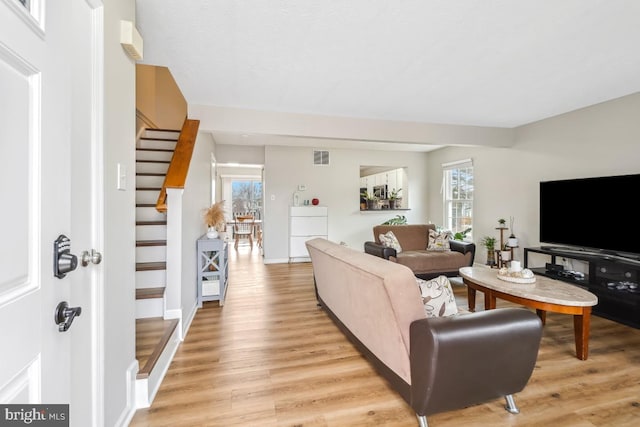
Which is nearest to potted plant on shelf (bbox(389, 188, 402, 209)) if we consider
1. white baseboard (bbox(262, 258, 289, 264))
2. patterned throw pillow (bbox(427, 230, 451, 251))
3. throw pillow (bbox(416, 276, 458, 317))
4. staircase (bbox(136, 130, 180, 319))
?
patterned throw pillow (bbox(427, 230, 451, 251))

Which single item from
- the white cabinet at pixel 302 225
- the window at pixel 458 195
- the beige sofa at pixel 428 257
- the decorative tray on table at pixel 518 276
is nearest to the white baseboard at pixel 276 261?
the white cabinet at pixel 302 225

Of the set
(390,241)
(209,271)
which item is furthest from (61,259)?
(390,241)

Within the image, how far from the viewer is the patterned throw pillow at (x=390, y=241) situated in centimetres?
455

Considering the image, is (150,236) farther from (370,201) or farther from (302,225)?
(370,201)

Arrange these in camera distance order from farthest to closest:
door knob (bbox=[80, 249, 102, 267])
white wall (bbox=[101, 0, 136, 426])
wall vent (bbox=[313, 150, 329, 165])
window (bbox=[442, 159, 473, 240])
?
1. wall vent (bbox=[313, 150, 329, 165])
2. window (bbox=[442, 159, 473, 240])
3. white wall (bbox=[101, 0, 136, 426])
4. door knob (bbox=[80, 249, 102, 267])

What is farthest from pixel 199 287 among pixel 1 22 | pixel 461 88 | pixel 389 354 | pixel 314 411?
pixel 461 88

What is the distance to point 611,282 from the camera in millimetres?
3035

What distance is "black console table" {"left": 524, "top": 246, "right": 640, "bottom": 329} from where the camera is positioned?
270 centimetres

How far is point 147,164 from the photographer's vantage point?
3641mm

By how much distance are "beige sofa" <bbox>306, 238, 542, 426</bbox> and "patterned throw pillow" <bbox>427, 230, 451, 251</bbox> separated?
3267 millimetres

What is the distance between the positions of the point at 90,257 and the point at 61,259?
52 cm

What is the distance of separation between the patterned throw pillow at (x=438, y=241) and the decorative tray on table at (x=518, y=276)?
A: 6.39ft

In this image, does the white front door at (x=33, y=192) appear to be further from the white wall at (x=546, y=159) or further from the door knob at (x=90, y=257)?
the white wall at (x=546, y=159)

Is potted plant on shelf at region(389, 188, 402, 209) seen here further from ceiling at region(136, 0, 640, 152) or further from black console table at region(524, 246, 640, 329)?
black console table at region(524, 246, 640, 329)
